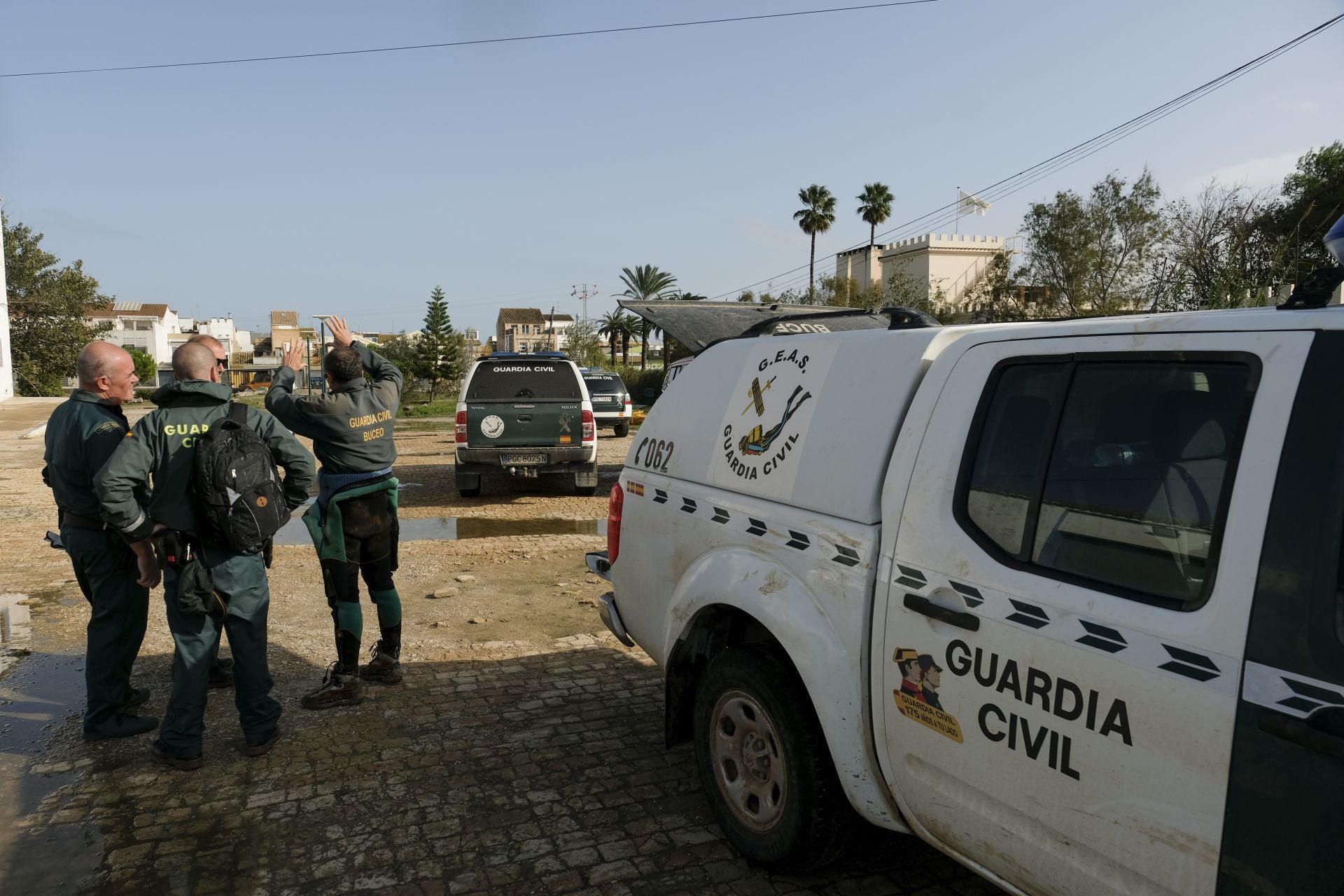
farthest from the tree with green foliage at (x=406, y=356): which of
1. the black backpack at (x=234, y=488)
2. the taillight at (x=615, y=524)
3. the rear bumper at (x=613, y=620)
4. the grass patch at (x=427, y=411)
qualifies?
the taillight at (x=615, y=524)

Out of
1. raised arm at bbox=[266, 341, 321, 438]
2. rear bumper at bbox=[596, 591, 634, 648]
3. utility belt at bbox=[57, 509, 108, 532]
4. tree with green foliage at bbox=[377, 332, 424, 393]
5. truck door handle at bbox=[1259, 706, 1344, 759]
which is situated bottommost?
rear bumper at bbox=[596, 591, 634, 648]

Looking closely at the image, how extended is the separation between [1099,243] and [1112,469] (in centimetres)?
4250

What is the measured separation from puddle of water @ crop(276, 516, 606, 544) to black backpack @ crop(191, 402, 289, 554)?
575 cm

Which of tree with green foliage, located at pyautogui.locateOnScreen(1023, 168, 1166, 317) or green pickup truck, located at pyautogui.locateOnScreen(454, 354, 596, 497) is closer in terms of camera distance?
green pickup truck, located at pyautogui.locateOnScreen(454, 354, 596, 497)

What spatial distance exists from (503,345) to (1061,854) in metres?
121

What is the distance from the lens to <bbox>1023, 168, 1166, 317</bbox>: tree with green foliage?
3862cm

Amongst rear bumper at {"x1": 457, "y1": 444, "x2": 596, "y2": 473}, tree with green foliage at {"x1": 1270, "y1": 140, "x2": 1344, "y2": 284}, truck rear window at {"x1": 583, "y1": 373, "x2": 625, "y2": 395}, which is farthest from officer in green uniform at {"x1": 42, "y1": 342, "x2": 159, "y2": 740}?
tree with green foliage at {"x1": 1270, "y1": 140, "x2": 1344, "y2": 284}

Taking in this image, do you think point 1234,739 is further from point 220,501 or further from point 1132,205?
point 1132,205

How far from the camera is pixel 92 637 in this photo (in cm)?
455

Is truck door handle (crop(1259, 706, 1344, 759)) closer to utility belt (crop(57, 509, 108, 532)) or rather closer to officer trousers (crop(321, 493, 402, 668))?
officer trousers (crop(321, 493, 402, 668))

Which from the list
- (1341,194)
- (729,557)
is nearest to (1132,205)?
(1341,194)

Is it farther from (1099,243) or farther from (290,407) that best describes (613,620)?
(1099,243)

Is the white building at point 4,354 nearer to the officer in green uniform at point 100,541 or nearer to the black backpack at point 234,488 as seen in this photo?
the officer in green uniform at point 100,541

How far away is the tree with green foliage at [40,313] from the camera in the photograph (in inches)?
1796
